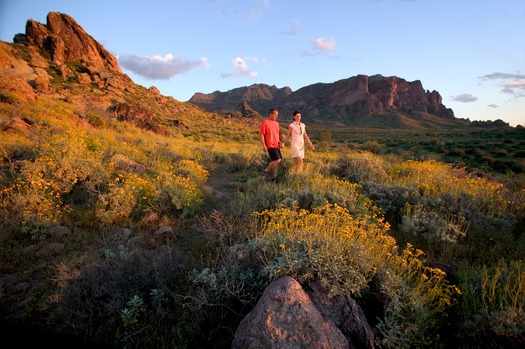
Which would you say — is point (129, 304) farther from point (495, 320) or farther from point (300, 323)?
point (495, 320)

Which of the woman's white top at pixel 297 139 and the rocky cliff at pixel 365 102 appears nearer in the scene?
the woman's white top at pixel 297 139

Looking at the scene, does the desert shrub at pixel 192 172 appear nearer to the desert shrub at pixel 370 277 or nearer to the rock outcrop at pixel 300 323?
the desert shrub at pixel 370 277

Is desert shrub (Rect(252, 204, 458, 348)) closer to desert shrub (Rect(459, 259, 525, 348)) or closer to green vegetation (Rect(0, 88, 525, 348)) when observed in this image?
green vegetation (Rect(0, 88, 525, 348))

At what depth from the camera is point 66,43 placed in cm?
3884

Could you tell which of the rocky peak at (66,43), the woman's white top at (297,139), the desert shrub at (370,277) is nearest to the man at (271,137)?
the woman's white top at (297,139)

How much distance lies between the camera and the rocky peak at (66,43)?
121 ft

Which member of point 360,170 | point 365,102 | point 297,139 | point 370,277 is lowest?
point 370,277

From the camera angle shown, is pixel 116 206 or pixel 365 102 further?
pixel 365 102

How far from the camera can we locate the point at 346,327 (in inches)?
94.7

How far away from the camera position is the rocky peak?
3678cm

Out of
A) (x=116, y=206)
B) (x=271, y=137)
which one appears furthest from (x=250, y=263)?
(x=271, y=137)

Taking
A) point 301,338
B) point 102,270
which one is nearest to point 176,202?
point 102,270

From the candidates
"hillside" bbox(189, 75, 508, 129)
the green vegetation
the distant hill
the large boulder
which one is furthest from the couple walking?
"hillside" bbox(189, 75, 508, 129)

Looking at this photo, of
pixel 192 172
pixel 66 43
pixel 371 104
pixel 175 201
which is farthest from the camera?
pixel 371 104
